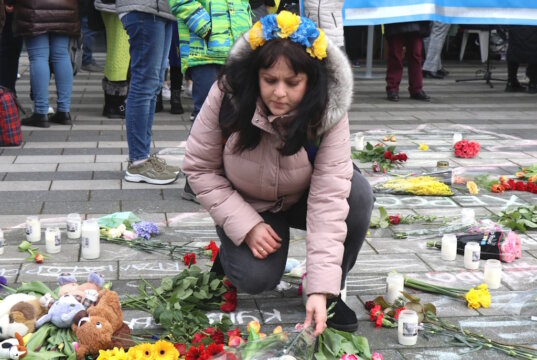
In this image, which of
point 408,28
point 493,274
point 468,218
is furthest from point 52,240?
point 408,28

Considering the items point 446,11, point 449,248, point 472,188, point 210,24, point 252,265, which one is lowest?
point 472,188

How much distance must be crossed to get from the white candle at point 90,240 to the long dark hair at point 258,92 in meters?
1.03

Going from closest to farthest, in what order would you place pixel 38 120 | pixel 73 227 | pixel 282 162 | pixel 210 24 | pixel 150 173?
pixel 282 162 → pixel 73 227 → pixel 210 24 → pixel 150 173 → pixel 38 120

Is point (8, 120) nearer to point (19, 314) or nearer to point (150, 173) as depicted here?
point (150, 173)

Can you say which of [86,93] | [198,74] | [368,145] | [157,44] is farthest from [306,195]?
[86,93]

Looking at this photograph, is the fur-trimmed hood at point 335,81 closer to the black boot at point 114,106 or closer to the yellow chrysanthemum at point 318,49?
the yellow chrysanthemum at point 318,49

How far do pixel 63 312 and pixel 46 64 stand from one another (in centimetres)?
431

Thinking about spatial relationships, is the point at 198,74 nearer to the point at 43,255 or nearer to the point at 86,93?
the point at 43,255

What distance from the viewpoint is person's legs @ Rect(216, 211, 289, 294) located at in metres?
3.04

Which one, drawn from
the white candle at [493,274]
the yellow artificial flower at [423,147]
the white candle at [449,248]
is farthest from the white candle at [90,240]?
the yellow artificial flower at [423,147]

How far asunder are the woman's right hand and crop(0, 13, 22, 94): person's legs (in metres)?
4.53

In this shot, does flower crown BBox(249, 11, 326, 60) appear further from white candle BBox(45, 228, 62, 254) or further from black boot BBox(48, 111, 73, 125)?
black boot BBox(48, 111, 73, 125)

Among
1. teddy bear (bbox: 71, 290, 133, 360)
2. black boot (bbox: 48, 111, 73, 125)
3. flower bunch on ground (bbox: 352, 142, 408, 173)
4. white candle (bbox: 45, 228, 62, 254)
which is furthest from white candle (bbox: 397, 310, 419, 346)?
black boot (bbox: 48, 111, 73, 125)

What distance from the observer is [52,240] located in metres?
3.74
